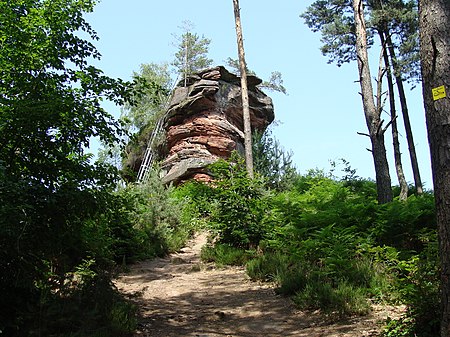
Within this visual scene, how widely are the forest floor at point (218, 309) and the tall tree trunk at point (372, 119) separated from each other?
4499 mm

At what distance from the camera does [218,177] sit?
1072 cm

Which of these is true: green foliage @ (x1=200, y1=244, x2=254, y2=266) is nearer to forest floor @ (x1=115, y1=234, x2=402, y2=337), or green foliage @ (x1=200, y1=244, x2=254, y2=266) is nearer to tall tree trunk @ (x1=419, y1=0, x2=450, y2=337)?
forest floor @ (x1=115, y1=234, x2=402, y2=337)

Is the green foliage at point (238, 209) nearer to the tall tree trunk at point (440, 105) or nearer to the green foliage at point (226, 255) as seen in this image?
the green foliage at point (226, 255)

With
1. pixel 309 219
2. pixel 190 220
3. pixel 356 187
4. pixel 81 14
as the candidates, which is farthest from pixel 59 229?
pixel 356 187

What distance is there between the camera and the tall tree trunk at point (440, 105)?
3.99m

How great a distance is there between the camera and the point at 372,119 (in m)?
10.9

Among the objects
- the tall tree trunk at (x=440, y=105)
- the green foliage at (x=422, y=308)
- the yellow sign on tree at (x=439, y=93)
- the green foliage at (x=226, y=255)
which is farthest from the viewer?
the green foliage at (x=226, y=255)

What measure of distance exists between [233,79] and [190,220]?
11655 millimetres

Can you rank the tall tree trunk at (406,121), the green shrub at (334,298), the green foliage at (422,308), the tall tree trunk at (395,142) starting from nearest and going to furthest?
the green foliage at (422,308) → the green shrub at (334,298) → the tall tree trunk at (395,142) → the tall tree trunk at (406,121)

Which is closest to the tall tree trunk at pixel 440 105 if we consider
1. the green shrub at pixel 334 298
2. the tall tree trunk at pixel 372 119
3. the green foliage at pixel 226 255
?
the green shrub at pixel 334 298

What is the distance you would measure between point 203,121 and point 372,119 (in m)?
12.4

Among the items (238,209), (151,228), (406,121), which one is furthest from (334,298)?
(406,121)

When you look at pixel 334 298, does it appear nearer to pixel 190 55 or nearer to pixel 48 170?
pixel 48 170

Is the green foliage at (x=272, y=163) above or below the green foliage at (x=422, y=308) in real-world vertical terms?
above
